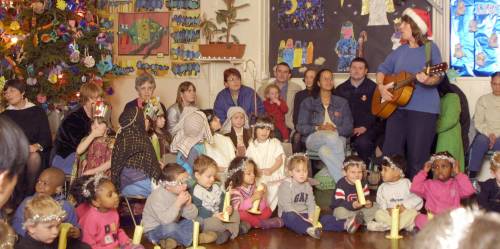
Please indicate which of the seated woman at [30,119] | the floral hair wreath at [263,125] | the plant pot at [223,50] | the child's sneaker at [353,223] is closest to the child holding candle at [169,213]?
the child's sneaker at [353,223]

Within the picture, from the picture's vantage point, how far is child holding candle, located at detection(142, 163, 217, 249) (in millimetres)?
5562

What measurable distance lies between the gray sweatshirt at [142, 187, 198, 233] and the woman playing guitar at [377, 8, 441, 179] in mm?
2103

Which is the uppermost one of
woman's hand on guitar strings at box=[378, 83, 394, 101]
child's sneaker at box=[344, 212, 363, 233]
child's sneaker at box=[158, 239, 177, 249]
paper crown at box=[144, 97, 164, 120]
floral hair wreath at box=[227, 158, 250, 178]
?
woman's hand on guitar strings at box=[378, 83, 394, 101]

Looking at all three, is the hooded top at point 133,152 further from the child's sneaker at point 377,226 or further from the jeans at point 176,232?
the child's sneaker at point 377,226

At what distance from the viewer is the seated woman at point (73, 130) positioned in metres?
6.55

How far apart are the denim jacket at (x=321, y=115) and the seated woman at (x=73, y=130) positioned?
80.0 inches

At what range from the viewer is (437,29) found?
26.5ft

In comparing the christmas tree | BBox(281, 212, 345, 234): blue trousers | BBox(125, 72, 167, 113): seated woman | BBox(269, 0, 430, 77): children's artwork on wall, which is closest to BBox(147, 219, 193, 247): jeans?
BBox(281, 212, 345, 234): blue trousers

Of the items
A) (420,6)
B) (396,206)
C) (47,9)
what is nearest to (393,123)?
(396,206)

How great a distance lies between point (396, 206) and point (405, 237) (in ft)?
0.87

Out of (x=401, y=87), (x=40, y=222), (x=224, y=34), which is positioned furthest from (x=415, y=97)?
(x=40, y=222)

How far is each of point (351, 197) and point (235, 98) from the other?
208 centimetres

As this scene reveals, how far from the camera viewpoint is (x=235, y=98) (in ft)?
26.1

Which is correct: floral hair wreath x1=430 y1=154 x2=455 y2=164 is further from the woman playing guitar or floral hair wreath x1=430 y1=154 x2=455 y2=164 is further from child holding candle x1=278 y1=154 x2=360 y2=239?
child holding candle x1=278 y1=154 x2=360 y2=239
